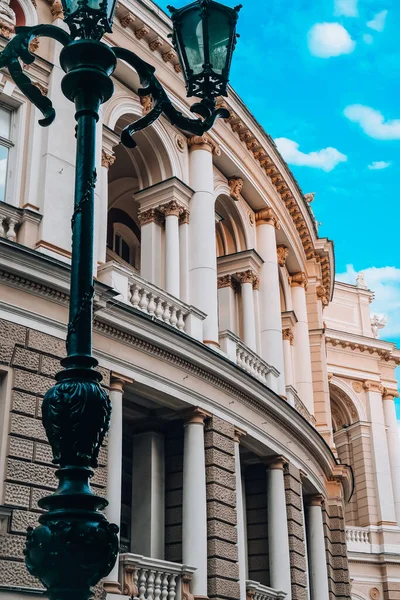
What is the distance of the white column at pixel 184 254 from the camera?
1967 centimetres

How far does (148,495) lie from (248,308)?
7188mm

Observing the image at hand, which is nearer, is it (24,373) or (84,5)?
(84,5)

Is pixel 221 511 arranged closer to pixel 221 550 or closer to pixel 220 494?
pixel 220 494

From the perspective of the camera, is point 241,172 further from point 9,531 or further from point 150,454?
point 9,531

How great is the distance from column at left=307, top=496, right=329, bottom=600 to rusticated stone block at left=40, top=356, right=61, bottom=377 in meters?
12.4

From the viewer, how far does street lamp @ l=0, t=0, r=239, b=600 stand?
5418 millimetres

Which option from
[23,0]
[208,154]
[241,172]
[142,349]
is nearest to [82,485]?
[142,349]

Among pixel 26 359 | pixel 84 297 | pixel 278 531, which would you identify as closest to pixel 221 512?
pixel 278 531

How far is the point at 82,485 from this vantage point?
5.70m

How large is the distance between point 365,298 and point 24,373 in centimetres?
3491

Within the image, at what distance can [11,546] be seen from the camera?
40.0 ft

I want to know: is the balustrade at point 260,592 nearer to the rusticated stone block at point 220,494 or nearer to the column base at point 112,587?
the rusticated stone block at point 220,494

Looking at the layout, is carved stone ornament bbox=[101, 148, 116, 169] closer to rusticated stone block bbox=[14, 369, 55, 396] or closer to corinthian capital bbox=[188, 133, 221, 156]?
corinthian capital bbox=[188, 133, 221, 156]

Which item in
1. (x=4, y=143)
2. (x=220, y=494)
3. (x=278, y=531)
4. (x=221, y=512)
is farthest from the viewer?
(x=278, y=531)
